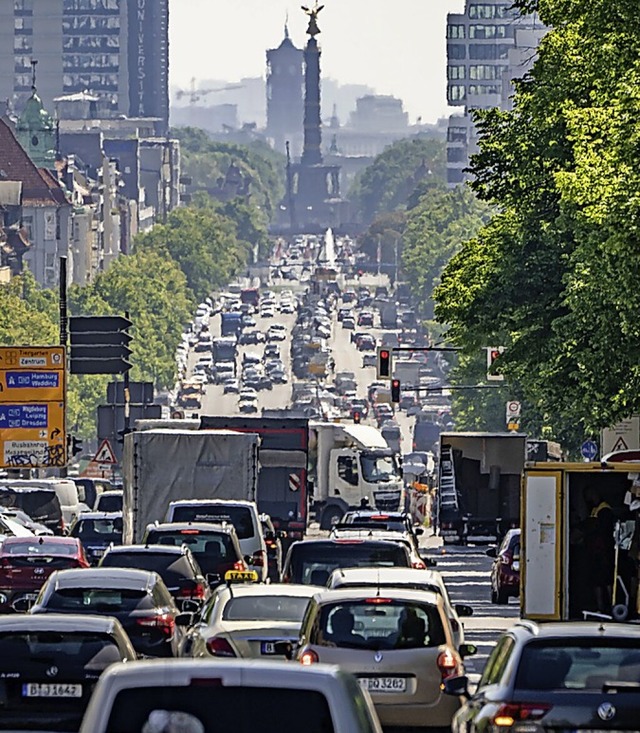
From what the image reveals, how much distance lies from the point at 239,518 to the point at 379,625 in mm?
17580

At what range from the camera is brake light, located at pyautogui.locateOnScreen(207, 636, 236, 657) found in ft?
68.9

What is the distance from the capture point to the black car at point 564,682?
14.5m

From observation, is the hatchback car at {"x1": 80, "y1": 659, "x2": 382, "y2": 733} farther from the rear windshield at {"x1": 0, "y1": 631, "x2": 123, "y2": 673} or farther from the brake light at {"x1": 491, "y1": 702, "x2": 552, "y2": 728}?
the rear windshield at {"x1": 0, "y1": 631, "x2": 123, "y2": 673}

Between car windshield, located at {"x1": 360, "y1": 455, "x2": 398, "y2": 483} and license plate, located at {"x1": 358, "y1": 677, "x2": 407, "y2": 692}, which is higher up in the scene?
license plate, located at {"x1": 358, "y1": 677, "x2": 407, "y2": 692}

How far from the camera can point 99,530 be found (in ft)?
147

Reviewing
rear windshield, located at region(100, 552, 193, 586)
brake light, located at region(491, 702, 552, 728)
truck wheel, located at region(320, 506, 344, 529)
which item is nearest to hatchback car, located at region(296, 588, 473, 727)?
brake light, located at region(491, 702, 552, 728)

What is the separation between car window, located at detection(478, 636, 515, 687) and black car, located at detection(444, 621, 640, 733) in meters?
0.02

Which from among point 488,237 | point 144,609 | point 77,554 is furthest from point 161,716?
point 488,237

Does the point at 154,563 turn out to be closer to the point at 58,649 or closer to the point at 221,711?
the point at 58,649

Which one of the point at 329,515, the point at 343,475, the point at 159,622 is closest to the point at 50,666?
the point at 159,622

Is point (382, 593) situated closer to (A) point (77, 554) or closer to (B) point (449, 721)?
(B) point (449, 721)

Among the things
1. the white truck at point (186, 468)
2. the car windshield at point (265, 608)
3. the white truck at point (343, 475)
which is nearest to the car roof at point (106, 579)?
the car windshield at point (265, 608)

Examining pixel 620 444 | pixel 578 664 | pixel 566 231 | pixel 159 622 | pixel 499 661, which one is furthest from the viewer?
pixel 566 231

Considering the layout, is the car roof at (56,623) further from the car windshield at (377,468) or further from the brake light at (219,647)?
the car windshield at (377,468)
